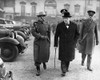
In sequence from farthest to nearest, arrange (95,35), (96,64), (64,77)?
(96,64), (95,35), (64,77)

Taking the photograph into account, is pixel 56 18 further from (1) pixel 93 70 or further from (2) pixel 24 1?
(1) pixel 93 70

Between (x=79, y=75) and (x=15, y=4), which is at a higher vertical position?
(x=15, y=4)

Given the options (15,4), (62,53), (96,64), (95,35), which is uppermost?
(15,4)

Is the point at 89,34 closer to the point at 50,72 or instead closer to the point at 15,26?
the point at 50,72

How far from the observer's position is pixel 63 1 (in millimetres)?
38906

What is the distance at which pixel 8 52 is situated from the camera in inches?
301

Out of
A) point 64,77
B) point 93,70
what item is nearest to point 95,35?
point 93,70

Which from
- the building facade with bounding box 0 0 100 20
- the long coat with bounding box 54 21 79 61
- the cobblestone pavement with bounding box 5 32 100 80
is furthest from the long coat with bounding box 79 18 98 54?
the building facade with bounding box 0 0 100 20

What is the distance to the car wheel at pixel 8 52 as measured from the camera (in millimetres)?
7618

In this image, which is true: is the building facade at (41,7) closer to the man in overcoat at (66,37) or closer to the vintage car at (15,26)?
the vintage car at (15,26)

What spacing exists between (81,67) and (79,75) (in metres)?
1.02

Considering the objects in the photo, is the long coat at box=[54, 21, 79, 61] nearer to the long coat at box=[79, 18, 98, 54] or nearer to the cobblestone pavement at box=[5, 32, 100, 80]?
the cobblestone pavement at box=[5, 32, 100, 80]

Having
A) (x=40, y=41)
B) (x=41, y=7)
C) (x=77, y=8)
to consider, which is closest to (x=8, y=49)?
(x=40, y=41)

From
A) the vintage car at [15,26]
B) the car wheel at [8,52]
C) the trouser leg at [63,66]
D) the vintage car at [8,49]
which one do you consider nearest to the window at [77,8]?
the vintage car at [15,26]
